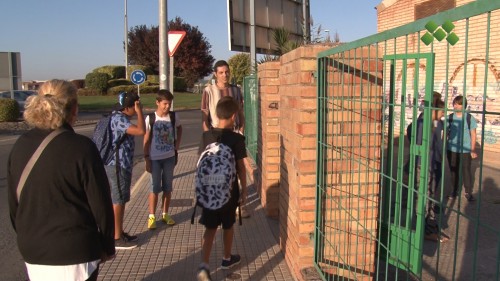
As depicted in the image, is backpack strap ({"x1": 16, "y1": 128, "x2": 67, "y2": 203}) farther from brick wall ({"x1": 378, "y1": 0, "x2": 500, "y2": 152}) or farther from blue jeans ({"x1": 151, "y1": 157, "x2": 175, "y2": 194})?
blue jeans ({"x1": 151, "y1": 157, "x2": 175, "y2": 194})

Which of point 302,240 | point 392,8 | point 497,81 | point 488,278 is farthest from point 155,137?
point 392,8

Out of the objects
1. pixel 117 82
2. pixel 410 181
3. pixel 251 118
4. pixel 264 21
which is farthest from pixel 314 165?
pixel 117 82

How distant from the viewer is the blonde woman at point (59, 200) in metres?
2.45

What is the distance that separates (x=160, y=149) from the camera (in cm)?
536

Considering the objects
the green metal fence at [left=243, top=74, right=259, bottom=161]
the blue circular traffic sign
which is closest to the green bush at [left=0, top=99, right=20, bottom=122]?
the blue circular traffic sign

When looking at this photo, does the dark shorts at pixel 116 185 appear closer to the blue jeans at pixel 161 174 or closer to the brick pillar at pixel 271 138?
the blue jeans at pixel 161 174

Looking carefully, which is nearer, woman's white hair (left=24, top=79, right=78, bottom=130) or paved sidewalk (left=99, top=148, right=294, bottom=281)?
woman's white hair (left=24, top=79, right=78, bottom=130)

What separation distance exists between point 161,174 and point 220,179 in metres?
1.75

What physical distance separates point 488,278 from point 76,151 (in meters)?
3.68

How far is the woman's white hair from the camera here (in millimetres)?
2527

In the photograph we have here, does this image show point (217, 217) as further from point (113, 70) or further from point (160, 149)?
point (113, 70)

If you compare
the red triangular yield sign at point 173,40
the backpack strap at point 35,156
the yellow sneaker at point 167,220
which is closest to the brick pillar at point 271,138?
the yellow sneaker at point 167,220

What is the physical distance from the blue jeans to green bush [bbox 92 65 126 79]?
43775mm

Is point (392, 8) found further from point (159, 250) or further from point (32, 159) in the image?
point (32, 159)
